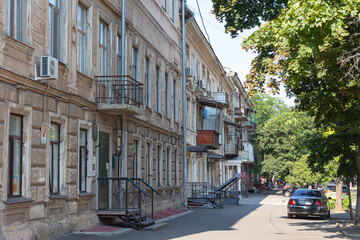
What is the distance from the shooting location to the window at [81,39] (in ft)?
51.4

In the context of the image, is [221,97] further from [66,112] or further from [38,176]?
[38,176]

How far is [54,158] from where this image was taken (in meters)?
13.8

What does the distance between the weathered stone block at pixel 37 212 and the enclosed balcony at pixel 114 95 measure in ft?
15.0

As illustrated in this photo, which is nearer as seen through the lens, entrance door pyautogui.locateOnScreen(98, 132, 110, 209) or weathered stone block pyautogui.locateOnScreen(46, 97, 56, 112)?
weathered stone block pyautogui.locateOnScreen(46, 97, 56, 112)

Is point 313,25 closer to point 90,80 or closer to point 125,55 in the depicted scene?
point 90,80

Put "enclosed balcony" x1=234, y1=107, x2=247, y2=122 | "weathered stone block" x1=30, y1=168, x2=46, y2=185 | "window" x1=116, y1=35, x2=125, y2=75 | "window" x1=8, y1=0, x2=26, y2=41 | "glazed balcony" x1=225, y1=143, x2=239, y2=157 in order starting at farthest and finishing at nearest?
"enclosed balcony" x1=234, y1=107, x2=247, y2=122 → "glazed balcony" x1=225, y1=143, x2=239, y2=157 → "window" x1=116, y1=35, x2=125, y2=75 → "weathered stone block" x1=30, y1=168, x2=46, y2=185 → "window" x1=8, y1=0, x2=26, y2=41

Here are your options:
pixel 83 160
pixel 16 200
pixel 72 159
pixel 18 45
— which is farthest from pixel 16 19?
pixel 83 160

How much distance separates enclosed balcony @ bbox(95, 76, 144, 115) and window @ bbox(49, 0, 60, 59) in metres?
2.57

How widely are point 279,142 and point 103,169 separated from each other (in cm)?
4992

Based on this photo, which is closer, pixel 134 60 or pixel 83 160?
pixel 83 160

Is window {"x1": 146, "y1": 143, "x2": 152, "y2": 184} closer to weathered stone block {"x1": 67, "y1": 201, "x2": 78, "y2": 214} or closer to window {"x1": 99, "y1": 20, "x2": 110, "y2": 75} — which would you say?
window {"x1": 99, "y1": 20, "x2": 110, "y2": 75}

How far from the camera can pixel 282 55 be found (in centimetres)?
1361

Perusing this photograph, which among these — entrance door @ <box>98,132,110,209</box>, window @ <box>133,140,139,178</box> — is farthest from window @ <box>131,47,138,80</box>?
entrance door @ <box>98,132,110,209</box>

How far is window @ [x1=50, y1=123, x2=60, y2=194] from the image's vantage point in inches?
538
